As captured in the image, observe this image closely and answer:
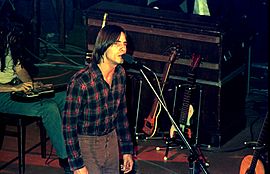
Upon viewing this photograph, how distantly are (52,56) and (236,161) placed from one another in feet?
17.8

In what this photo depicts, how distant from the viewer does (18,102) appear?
292 inches

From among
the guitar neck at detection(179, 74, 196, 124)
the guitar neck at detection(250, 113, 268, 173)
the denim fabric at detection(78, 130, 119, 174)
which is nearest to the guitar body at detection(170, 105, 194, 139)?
the guitar neck at detection(179, 74, 196, 124)

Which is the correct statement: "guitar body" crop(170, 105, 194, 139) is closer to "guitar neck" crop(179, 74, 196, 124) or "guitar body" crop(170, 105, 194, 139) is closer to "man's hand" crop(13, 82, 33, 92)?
"guitar neck" crop(179, 74, 196, 124)

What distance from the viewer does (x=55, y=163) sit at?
8039mm

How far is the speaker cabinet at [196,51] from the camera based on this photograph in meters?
8.39

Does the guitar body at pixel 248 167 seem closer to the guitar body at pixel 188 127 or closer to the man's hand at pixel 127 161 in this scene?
the guitar body at pixel 188 127

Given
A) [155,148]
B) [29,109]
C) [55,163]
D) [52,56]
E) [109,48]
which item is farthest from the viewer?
[52,56]

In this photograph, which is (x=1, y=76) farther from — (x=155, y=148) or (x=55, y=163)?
(x=155, y=148)

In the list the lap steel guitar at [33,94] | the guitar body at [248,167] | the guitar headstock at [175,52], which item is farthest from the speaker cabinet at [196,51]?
the lap steel guitar at [33,94]

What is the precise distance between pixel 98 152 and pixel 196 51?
130 inches

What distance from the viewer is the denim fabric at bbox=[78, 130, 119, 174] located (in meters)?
5.49

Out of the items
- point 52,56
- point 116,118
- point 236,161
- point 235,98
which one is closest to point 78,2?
point 52,56

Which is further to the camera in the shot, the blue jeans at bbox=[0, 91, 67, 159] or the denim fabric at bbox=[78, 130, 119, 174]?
the blue jeans at bbox=[0, 91, 67, 159]

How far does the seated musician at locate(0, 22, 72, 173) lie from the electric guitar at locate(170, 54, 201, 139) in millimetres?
1529
